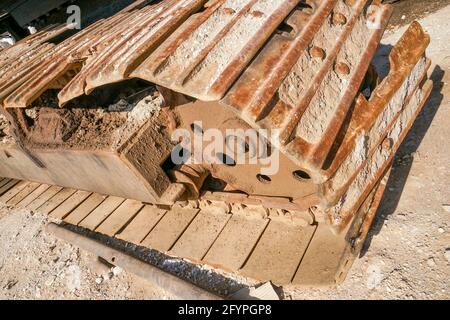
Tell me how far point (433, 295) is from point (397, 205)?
70 centimetres

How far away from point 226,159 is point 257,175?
0.88 feet

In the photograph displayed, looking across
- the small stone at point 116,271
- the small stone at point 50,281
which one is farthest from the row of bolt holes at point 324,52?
the small stone at point 50,281

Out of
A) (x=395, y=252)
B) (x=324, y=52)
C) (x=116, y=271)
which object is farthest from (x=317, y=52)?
(x=116, y=271)

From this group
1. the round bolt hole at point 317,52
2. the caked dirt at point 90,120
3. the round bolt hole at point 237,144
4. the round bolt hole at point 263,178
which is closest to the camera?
the round bolt hole at point 317,52

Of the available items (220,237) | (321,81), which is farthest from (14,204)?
(321,81)

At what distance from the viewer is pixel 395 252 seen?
2385mm

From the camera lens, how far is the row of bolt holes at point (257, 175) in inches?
100.0

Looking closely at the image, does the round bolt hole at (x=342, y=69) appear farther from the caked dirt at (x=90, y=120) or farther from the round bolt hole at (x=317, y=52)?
the caked dirt at (x=90, y=120)

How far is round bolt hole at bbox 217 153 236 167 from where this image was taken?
110 inches

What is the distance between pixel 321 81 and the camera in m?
2.00

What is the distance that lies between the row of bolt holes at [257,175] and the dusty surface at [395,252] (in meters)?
0.60

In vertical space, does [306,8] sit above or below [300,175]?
above

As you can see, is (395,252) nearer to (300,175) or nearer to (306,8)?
(300,175)

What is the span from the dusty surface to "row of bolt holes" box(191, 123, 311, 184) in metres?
0.60
